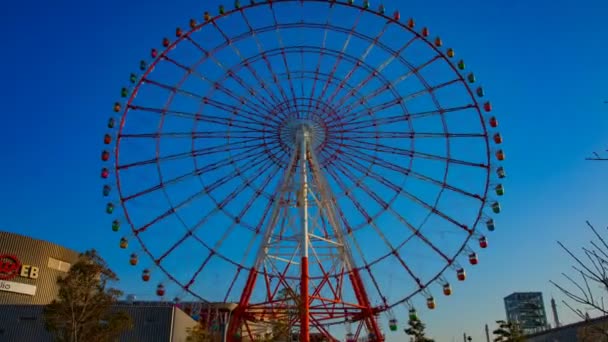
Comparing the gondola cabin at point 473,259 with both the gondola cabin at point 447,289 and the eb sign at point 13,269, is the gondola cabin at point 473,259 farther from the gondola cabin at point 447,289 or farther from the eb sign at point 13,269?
the eb sign at point 13,269

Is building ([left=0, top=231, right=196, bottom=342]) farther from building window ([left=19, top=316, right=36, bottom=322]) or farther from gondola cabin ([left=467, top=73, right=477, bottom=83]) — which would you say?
gondola cabin ([left=467, top=73, right=477, bottom=83])

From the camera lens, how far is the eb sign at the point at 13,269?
45844mm

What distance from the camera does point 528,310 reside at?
6727 inches

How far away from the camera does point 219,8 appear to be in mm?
36562

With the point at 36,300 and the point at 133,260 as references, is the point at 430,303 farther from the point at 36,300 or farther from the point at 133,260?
the point at 36,300

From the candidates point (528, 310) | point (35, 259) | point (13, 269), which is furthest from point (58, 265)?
point (528, 310)

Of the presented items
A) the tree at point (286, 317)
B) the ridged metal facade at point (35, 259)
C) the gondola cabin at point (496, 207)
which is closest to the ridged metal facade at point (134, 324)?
the ridged metal facade at point (35, 259)

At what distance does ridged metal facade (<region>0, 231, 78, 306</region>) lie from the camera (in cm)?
4638

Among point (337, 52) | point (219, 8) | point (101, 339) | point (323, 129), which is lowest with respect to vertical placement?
point (101, 339)

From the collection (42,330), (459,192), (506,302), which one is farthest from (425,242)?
(506,302)

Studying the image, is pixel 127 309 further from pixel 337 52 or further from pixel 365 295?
pixel 337 52

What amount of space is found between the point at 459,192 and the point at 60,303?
2445 centimetres

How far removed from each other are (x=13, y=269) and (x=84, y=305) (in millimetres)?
19773

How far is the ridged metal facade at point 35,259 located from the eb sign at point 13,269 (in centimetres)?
29
